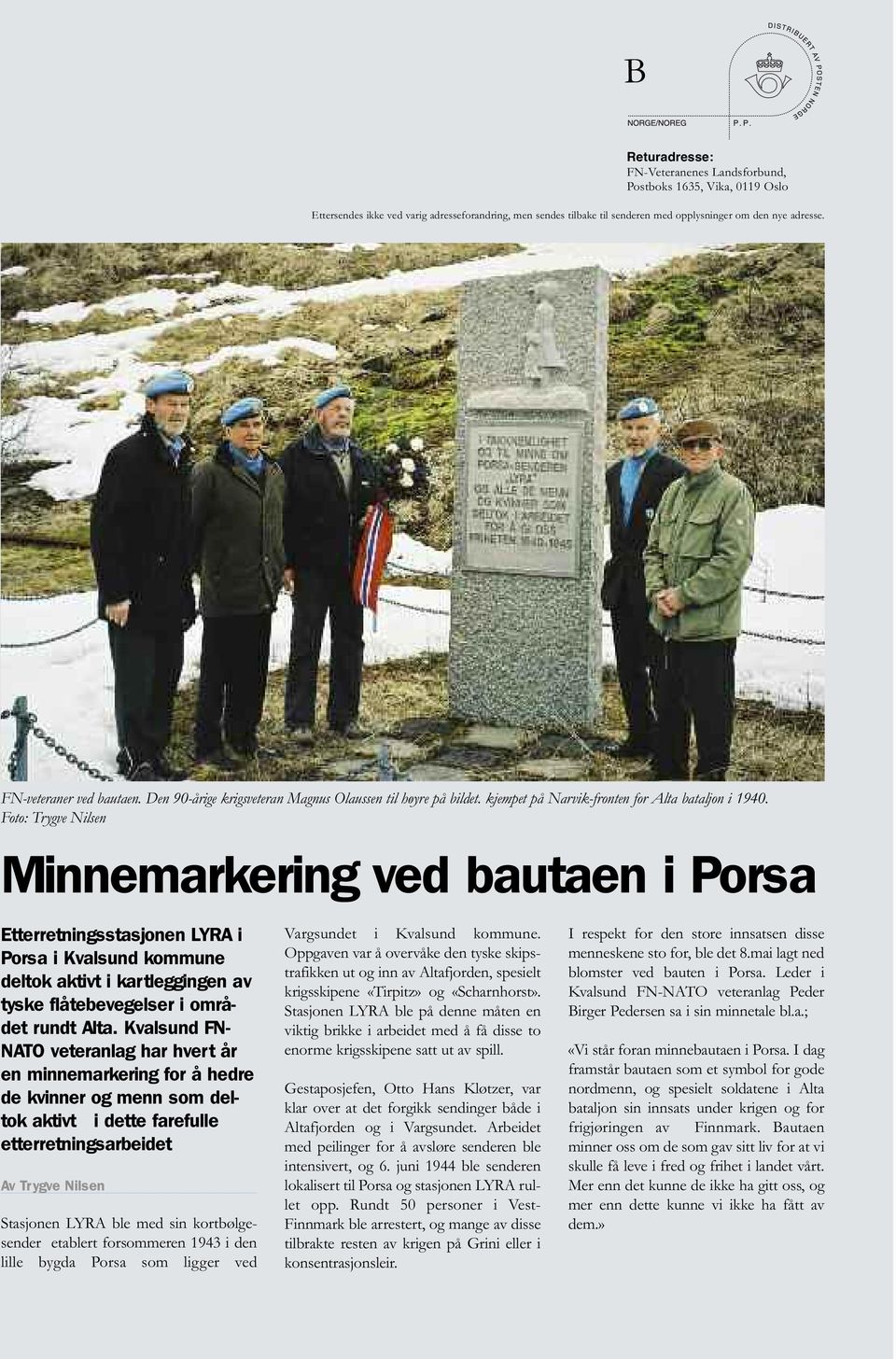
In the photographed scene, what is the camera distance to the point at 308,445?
18.4 feet

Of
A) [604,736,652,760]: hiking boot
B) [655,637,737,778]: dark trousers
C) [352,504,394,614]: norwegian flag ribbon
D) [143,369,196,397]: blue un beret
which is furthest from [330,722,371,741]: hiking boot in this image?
[143,369,196,397]: blue un beret

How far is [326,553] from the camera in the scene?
18.7ft

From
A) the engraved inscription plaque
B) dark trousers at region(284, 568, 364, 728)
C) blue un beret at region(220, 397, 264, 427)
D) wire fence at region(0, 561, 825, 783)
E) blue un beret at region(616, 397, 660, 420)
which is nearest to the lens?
wire fence at region(0, 561, 825, 783)

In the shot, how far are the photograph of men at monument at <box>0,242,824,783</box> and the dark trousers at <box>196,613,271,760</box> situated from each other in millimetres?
10

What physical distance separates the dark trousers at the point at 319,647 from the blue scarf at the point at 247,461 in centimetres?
57

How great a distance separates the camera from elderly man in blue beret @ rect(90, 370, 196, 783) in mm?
4949

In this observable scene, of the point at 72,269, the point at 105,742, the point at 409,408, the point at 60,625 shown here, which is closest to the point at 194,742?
the point at 105,742

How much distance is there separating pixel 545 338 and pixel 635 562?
3.48 feet

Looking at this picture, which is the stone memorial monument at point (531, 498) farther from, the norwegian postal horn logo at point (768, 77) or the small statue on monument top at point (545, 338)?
the norwegian postal horn logo at point (768, 77)

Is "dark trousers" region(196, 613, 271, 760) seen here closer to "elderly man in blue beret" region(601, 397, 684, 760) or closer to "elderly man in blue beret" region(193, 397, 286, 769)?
"elderly man in blue beret" region(193, 397, 286, 769)

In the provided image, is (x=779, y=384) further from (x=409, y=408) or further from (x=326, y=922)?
(x=326, y=922)

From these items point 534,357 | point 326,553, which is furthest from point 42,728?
point 534,357

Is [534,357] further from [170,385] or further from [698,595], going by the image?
[170,385]

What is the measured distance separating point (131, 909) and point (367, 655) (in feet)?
8.15
